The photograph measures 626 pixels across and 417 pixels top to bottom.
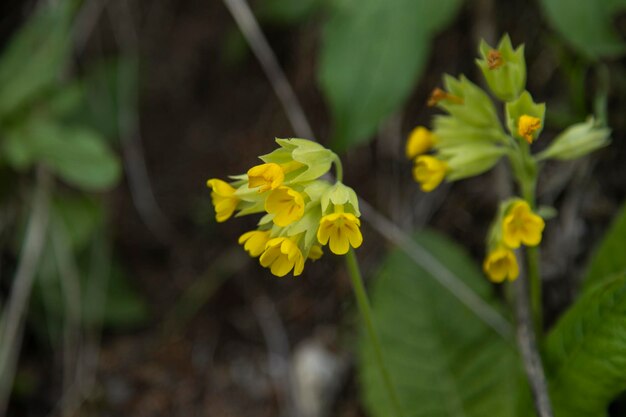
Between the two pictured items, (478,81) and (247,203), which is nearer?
(247,203)

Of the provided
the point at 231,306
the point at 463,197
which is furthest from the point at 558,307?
the point at 231,306

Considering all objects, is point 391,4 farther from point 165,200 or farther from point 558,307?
point 165,200

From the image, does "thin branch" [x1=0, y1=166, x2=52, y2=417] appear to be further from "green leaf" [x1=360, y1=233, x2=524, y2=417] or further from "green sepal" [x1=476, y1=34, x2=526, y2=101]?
"green sepal" [x1=476, y1=34, x2=526, y2=101]

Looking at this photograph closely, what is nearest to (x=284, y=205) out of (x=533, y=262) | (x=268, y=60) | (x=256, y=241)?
(x=256, y=241)

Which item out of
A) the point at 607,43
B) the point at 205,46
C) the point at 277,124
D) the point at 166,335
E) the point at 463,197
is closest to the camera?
the point at 607,43

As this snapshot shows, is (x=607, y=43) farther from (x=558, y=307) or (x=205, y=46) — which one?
(x=205, y=46)

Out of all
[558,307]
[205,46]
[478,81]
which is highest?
[205,46]

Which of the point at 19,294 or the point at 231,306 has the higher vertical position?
the point at 19,294

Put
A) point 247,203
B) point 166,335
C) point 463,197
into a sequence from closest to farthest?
point 247,203 → point 463,197 → point 166,335
